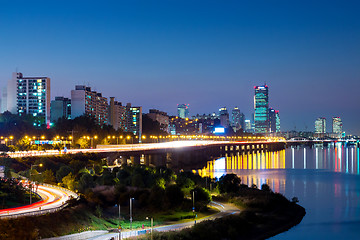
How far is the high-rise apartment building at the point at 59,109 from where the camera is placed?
18450 centimetres

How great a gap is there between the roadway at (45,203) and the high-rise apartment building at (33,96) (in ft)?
433

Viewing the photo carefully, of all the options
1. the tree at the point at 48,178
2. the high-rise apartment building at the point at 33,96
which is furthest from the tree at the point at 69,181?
the high-rise apartment building at the point at 33,96

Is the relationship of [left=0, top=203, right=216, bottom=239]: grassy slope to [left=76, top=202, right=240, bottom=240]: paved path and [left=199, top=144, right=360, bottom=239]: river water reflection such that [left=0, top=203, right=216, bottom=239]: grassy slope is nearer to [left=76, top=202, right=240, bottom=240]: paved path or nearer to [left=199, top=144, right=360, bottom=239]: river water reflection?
[left=76, top=202, right=240, bottom=240]: paved path

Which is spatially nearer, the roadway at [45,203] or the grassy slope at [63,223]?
the grassy slope at [63,223]

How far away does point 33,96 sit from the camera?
177 meters

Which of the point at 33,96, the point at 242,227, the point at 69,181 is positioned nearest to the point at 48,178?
the point at 69,181

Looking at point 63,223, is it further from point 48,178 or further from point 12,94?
point 12,94

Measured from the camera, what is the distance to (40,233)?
30.9m

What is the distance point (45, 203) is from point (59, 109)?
150 metres

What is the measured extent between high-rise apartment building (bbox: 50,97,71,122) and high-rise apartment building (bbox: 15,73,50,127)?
6.73 m

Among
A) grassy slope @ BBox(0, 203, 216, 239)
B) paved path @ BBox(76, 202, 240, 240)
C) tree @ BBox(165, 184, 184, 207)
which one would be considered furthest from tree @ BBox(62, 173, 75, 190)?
paved path @ BBox(76, 202, 240, 240)

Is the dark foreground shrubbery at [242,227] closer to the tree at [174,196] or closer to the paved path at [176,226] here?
the paved path at [176,226]

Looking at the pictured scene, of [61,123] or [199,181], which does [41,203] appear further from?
[61,123]

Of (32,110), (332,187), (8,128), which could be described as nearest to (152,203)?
(332,187)
